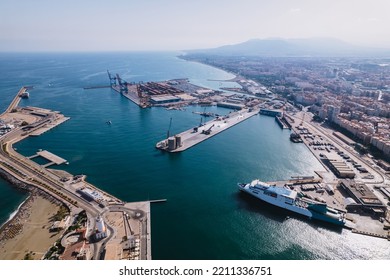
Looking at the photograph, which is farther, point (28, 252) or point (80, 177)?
point (80, 177)

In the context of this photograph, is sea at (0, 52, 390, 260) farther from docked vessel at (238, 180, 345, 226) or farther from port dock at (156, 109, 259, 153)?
port dock at (156, 109, 259, 153)

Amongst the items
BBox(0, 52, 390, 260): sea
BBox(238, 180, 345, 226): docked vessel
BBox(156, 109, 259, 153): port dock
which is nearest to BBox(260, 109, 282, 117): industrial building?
Answer: BBox(156, 109, 259, 153): port dock

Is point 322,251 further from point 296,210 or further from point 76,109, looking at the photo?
point 76,109

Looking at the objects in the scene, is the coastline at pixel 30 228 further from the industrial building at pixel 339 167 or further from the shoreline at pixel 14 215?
the industrial building at pixel 339 167

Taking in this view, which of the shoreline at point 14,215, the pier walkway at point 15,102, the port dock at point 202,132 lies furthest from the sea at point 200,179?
the pier walkway at point 15,102

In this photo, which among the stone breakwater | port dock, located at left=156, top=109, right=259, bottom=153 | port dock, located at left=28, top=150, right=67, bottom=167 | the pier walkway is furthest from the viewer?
the pier walkway

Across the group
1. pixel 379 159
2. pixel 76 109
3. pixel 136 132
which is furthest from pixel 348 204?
pixel 76 109
